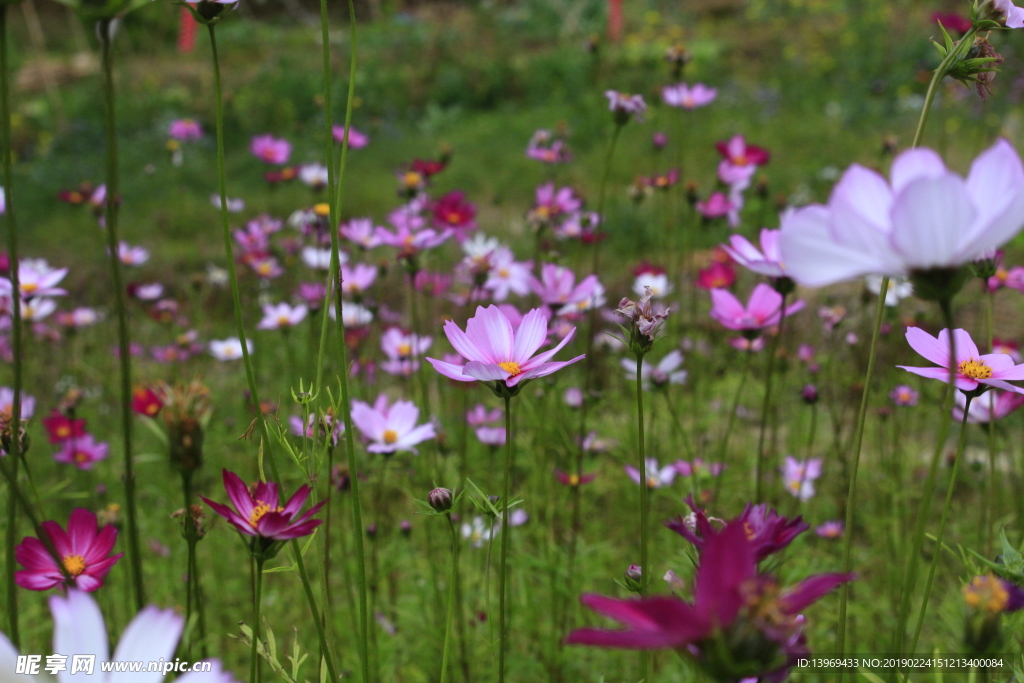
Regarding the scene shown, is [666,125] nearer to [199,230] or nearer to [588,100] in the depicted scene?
[588,100]

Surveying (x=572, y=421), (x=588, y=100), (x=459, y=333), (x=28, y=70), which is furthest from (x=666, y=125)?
(x=28, y=70)

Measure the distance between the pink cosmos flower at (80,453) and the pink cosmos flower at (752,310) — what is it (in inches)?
36.3

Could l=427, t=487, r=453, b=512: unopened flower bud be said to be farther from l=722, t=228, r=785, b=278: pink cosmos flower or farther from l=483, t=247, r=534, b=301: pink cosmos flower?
l=483, t=247, r=534, b=301: pink cosmos flower

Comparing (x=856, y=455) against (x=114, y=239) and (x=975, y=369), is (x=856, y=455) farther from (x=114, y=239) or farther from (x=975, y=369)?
(x=114, y=239)

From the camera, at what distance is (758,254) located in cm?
60

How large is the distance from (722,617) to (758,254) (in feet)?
1.38

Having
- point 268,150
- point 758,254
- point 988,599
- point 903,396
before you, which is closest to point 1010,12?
point 758,254

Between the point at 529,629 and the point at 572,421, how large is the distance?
15.9 inches

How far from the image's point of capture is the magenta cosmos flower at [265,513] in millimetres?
359

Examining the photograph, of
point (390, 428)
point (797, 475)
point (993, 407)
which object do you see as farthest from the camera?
point (797, 475)

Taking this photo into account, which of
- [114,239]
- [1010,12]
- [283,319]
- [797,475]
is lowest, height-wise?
[797,475]

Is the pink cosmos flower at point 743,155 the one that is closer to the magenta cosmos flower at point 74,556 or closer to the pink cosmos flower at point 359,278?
the pink cosmos flower at point 359,278

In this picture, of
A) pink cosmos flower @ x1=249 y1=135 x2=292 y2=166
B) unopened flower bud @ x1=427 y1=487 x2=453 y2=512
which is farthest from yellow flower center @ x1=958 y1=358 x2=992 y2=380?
pink cosmos flower @ x1=249 y1=135 x2=292 y2=166

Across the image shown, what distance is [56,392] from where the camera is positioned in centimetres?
189
